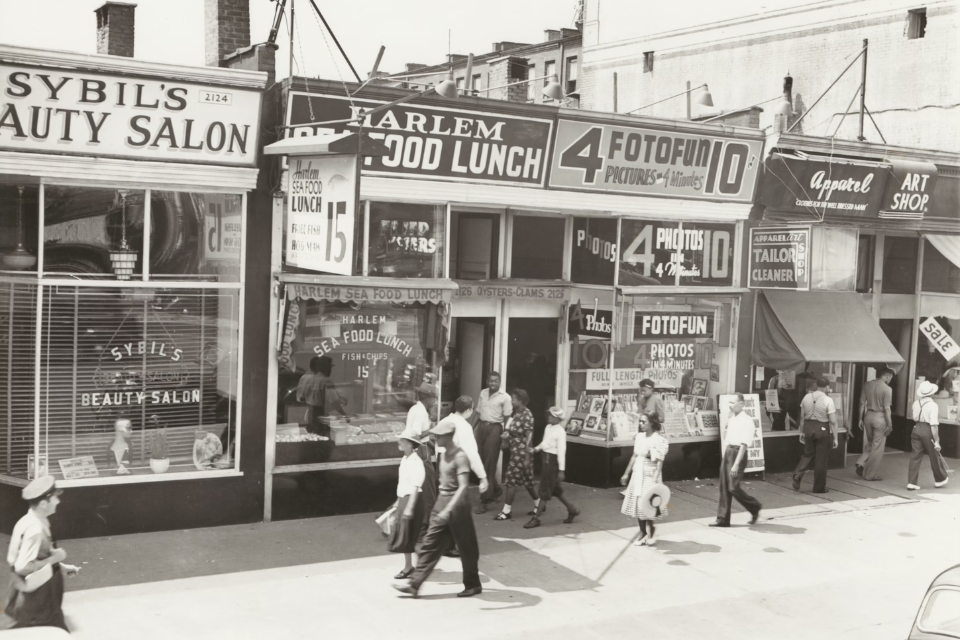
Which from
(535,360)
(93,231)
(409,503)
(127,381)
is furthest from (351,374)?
(93,231)

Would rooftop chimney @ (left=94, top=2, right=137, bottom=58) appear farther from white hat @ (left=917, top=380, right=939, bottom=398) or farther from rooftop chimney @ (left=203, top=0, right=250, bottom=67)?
white hat @ (left=917, top=380, right=939, bottom=398)

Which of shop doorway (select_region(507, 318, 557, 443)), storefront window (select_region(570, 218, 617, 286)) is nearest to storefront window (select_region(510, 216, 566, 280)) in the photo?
storefront window (select_region(570, 218, 617, 286))

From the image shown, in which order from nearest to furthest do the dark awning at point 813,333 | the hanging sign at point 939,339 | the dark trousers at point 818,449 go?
the dark trousers at point 818,449 < the dark awning at point 813,333 < the hanging sign at point 939,339

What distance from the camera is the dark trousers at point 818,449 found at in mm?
14328

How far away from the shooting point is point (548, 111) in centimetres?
1302

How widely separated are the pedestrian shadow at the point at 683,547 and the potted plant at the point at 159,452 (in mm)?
5861

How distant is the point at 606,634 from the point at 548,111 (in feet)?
23.6

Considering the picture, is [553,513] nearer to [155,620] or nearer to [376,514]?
[376,514]

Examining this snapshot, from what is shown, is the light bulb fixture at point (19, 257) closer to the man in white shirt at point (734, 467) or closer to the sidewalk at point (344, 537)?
the sidewalk at point (344, 537)

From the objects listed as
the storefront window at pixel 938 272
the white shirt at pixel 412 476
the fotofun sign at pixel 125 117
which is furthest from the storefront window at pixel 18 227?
the storefront window at pixel 938 272

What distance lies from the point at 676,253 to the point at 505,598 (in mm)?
7208

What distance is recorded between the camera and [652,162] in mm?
14102

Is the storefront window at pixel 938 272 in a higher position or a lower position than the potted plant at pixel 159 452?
higher

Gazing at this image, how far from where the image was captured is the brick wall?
19.6 meters
